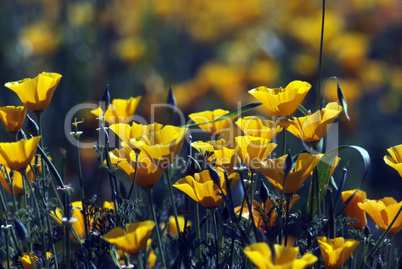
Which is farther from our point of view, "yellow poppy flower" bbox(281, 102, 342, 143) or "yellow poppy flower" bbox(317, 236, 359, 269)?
"yellow poppy flower" bbox(281, 102, 342, 143)

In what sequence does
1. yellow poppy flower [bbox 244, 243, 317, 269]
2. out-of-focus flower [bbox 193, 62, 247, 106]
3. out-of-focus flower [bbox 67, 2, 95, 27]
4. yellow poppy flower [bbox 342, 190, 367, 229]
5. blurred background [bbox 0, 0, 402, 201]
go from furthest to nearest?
out-of-focus flower [bbox 67, 2, 95, 27]
out-of-focus flower [bbox 193, 62, 247, 106]
blurred background [bbox 0, 0, 402, 201]
yellow poppy flower [bbox 342, 190, 367, 229]
yellow poppy flower [bbox 244, 243, 317, 269]

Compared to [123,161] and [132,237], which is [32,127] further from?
[132,237]

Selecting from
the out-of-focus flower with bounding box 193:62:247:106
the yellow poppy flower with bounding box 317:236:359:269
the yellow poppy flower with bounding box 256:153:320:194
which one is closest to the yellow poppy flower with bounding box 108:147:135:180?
the yellow poppy flower with bounding box 256:153:320:194

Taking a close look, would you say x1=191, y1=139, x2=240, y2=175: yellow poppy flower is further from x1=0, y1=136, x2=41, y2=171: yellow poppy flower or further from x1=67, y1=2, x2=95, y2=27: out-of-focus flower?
x1=67, y1=2, x2=95, y2=27: out-of-focus flower

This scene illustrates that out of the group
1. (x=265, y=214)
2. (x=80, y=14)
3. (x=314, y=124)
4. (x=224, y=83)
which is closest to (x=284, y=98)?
(x=314, y=124)

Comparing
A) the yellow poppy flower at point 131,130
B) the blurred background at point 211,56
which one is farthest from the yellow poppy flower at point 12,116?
the blurred background at point 211,56

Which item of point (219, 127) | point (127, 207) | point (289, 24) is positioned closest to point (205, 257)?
point (127, 207)

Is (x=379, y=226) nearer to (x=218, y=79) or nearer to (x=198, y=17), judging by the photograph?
(x=218, y=79)
